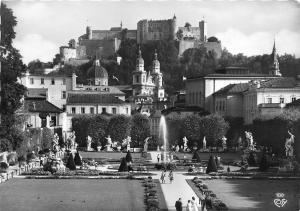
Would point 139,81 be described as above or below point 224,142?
above

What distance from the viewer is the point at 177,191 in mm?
44562

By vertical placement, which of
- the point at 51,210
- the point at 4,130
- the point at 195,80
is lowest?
the point at 51,210

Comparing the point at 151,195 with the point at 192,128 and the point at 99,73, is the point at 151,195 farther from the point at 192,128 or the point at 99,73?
the point at 99,73

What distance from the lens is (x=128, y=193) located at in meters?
44.1

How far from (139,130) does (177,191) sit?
52778mm

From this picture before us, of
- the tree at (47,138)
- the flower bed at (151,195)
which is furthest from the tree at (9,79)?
the tree at (47,138)

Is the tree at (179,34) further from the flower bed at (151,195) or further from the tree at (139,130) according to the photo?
the flower bed at (151,195)

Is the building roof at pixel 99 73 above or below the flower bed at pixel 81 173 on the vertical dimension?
above

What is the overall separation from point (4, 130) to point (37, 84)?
54396 millimetres

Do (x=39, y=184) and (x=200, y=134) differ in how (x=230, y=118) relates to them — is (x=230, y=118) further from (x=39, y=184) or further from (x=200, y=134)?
(x=39, y=184)

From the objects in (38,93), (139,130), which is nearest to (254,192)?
(139,130)

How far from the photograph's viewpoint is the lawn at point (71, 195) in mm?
37906

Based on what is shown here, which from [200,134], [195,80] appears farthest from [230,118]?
[195,80]

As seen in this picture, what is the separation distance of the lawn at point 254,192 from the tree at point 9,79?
12.5 meters
